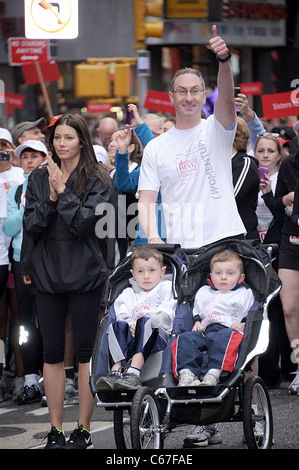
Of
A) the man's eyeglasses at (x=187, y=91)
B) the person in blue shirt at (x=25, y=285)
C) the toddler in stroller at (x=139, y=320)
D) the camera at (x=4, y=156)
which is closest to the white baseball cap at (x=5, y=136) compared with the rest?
the camera at (x=4, y=156)

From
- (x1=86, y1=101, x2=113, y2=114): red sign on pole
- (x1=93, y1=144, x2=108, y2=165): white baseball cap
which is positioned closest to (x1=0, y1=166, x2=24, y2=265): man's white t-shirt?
(x1=93, y1=144, x2=108, y2=165): white baseball cap

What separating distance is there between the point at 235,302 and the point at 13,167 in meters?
3.91

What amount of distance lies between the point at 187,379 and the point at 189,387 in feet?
0.32

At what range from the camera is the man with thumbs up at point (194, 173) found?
22.0 feet

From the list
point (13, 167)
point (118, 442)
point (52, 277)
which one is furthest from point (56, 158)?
point (13, 167)

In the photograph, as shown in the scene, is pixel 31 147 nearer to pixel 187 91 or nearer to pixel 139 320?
pixel 187 91

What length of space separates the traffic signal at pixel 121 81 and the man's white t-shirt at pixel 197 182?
41.0 feet

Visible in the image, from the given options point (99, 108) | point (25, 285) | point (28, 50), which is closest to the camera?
point (25, 285)

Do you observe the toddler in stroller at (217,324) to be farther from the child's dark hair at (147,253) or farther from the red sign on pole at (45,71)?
the red sign on pole at (45,71)

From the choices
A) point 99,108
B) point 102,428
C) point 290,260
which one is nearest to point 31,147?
point 290,260

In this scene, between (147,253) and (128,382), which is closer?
(128,382)

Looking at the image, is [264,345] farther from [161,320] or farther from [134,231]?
[134,231]

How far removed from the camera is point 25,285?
9.05 m

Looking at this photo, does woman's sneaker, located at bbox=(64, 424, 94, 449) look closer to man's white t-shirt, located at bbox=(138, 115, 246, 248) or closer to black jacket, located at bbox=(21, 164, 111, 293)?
black jacket, located at bbox=(21, 164, 111, 293)
